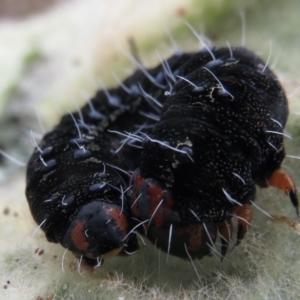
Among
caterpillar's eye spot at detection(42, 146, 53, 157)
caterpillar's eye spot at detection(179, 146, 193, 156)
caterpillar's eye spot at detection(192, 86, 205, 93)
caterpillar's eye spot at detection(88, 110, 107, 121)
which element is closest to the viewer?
caterpillar's eye spot at detection(179, 146, 193, 156)

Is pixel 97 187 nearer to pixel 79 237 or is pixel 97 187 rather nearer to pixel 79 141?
pixel 79 237

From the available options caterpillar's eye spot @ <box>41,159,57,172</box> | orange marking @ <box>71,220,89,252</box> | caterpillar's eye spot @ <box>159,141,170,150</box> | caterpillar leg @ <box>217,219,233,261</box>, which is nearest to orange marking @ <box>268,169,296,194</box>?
caterpillar leg @ <box>217,219,233,261</box>

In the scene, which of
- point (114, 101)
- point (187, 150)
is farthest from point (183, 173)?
point (114, 101)

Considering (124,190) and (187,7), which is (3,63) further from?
(124,190)

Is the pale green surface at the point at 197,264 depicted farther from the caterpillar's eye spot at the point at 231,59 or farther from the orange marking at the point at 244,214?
the caterpillar's eye spot at the point at 231,59

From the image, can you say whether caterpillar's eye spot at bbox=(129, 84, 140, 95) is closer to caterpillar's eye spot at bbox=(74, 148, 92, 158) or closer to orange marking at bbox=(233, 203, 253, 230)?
caterpillar's eye spot at bbox=(74, 148, 92, 158)

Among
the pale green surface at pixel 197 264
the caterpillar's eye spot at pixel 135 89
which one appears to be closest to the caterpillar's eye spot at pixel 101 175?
the pale green surface at pixel 197 264
